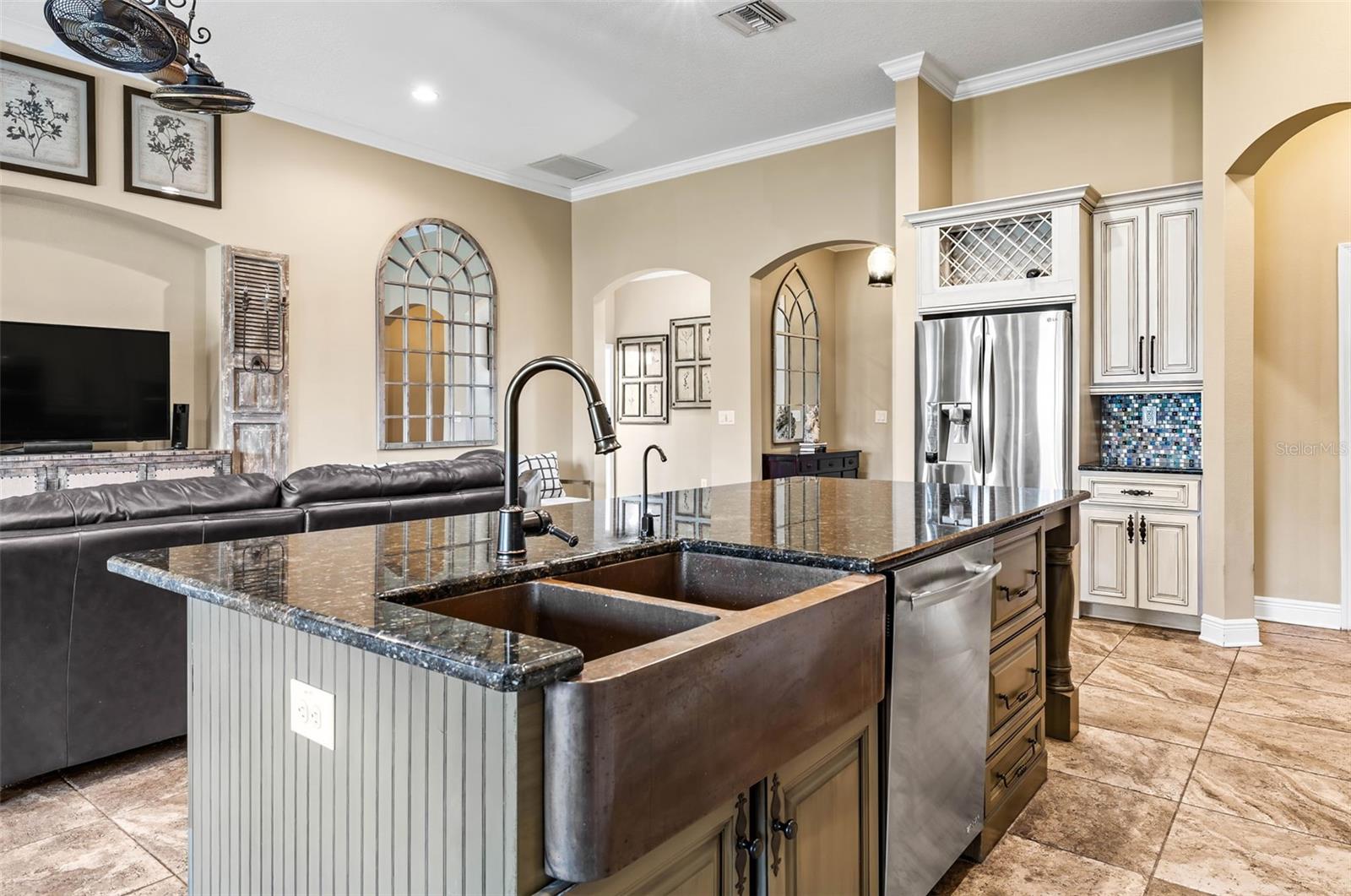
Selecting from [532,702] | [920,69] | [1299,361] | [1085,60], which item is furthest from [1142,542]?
[532,702]

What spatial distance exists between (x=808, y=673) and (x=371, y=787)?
2.13 ft

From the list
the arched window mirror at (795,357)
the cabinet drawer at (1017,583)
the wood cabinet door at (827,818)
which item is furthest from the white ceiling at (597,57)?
the wood cabinet door at (827,818)

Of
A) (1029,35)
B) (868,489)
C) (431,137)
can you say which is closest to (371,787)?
(868,489)

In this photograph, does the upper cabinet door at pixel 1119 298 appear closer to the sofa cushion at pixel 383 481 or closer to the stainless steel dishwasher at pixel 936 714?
the stainless steel dishwasher at pixel 936 714

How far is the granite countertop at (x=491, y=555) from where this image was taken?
3.17 feet

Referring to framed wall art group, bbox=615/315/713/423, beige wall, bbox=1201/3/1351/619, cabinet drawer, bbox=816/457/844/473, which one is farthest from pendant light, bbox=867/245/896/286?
framed wall art group, bbox=615/315/713/423

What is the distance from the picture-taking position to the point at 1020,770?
228cm

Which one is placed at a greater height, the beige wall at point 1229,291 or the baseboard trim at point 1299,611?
the beige wall at point 1229,291

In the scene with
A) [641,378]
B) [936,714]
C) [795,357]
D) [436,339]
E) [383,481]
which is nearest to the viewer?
[936,714]

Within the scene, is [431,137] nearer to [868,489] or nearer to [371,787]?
[868,489]

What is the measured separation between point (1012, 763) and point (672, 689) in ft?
5.46

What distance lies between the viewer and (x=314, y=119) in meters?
5.54

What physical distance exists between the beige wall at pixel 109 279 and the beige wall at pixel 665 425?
13.4 ft

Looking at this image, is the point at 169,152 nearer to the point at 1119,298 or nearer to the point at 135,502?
the point at 135,502
